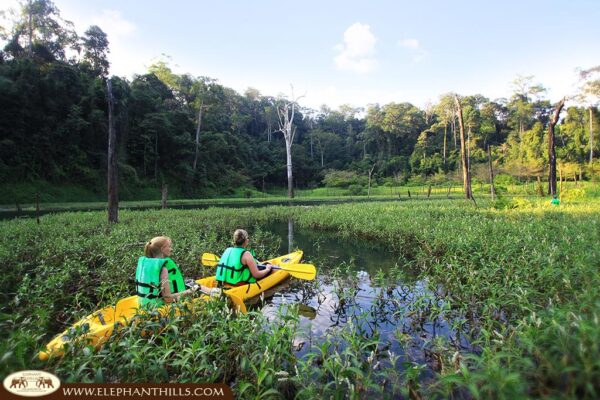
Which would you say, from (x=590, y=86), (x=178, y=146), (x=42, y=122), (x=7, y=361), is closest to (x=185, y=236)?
(x=7, y=361)

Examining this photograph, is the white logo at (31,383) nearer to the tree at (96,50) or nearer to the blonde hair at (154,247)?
the blonde hair at (154,247)

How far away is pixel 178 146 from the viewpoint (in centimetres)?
4219

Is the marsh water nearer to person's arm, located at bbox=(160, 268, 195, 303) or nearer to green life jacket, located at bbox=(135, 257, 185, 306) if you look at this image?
person's arm, located at bbox=(160, 268, 195, 303)

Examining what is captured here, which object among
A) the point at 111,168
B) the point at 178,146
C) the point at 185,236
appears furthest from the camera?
the point at 178,146

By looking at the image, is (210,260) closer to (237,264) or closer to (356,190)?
(237,264)

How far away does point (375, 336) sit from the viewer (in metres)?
3.39

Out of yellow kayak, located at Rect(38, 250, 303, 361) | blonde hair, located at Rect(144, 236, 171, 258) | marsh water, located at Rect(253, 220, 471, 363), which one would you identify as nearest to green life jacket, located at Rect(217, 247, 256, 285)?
yellow kayak, located at Rect(38, 250, 303, 361)

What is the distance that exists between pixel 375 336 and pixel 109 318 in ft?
9.88

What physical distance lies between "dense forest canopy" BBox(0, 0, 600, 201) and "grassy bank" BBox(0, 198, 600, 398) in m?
22.5

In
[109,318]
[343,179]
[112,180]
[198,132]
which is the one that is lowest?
[109,318]

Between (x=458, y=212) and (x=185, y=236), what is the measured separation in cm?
1043

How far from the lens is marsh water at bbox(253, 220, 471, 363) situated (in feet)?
12.8

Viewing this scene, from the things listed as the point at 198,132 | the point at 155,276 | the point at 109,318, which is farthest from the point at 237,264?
the point at 198,132

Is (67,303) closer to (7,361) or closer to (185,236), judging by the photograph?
(7,361)
